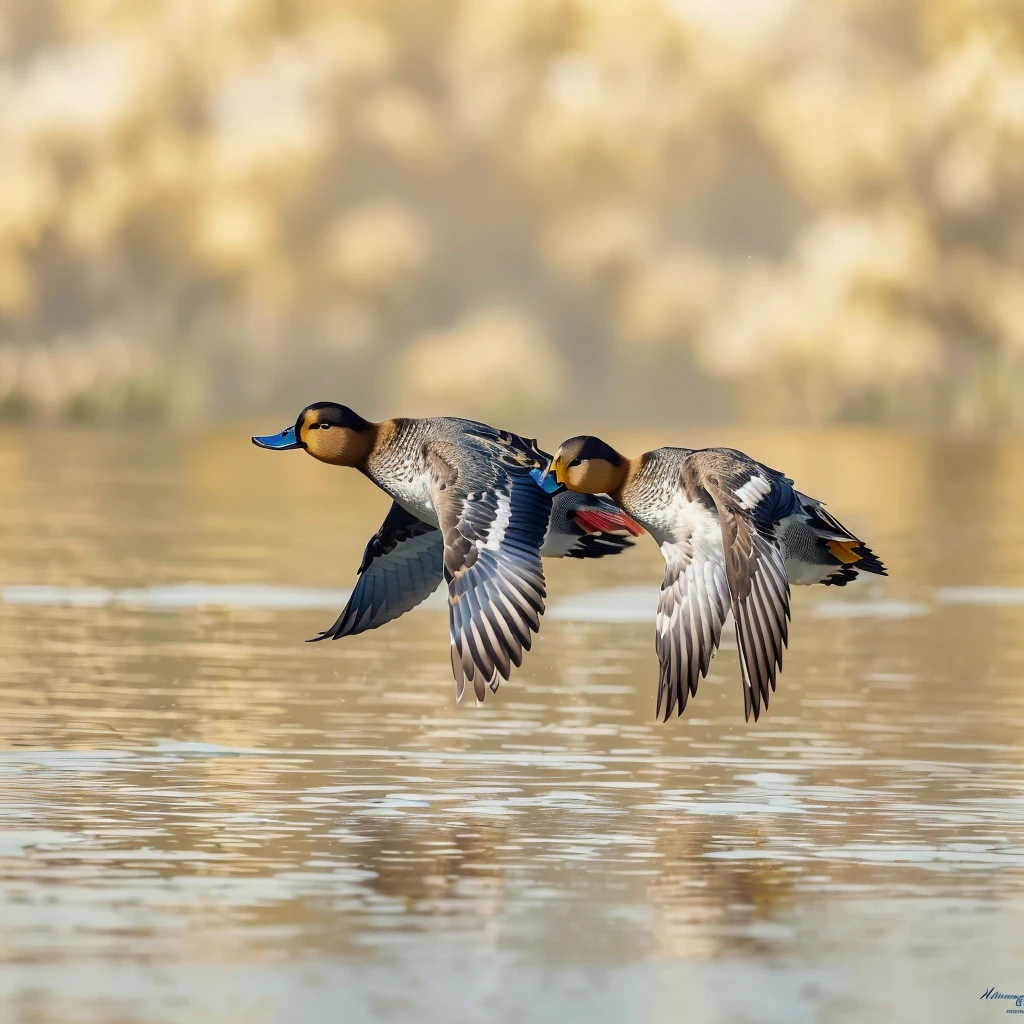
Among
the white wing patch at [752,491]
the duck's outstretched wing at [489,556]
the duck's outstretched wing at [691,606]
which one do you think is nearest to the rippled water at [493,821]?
the duck's outstretched wing at [691,606]

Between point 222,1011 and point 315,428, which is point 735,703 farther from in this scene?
point 222,1011

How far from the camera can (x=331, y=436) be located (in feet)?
48.4

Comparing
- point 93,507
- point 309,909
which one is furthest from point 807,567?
point 93,507

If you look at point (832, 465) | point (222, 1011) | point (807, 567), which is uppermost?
point (832, 465)

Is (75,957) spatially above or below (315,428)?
below

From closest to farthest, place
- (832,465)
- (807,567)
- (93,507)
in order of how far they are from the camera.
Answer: (807,567), (93,507), (832,465)

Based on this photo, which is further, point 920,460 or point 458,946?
point 920,460

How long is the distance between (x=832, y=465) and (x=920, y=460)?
1143 centimetres

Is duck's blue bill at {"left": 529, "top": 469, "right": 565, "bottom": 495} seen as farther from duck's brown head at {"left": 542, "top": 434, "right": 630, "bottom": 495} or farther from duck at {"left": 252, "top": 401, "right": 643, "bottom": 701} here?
duck at {"left": 252, "top": 401, "right": 643, "bottom": 701}

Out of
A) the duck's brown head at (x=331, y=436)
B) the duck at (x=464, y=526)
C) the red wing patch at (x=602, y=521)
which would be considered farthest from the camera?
the red wing patch at (x=602, y=521)

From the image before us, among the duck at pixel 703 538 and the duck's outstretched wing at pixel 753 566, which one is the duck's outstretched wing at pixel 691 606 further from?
the duck's outstretched wing at pixel 753 566

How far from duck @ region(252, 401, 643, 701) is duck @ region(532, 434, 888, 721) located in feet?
1.09

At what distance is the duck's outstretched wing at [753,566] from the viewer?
14.3 meters

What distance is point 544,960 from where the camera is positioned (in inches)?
384
